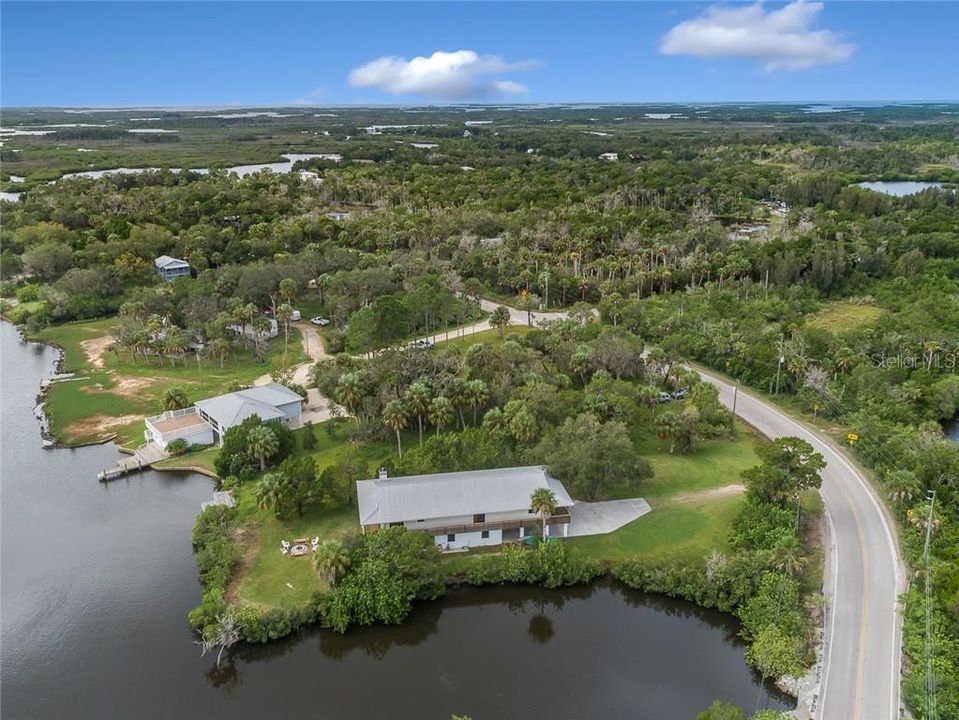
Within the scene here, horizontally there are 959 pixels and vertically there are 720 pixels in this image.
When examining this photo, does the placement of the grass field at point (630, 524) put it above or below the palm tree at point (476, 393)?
below

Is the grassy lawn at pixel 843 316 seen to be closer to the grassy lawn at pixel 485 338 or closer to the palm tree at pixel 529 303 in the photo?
the palm tree at pixel 529 303

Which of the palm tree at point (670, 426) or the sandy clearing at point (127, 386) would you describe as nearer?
the palm tree at point (670, 426)

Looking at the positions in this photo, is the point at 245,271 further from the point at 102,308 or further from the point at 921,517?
the point at 921,517

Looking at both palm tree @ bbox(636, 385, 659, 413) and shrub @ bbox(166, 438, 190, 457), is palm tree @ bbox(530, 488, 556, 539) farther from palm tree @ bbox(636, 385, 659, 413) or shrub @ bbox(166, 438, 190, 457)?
shrub @ bbox(166, 438, 190, 457)

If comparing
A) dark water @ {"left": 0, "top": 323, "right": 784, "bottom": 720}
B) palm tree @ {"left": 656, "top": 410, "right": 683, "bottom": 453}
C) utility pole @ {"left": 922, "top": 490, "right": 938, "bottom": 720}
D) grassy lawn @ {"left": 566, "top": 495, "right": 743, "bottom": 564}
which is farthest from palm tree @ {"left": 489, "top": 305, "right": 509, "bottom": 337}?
utility pole @ {"left": 922, "top": 490, "right": 938, "bottom": 720}

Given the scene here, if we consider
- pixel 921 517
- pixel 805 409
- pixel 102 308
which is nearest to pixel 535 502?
pixel 921 517

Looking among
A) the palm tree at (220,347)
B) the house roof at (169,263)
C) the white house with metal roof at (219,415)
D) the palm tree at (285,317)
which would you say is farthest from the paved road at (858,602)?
the house roof at (169,263)

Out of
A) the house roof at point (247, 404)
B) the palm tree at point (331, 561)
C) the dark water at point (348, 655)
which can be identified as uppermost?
the house roof at point (247, 404)
